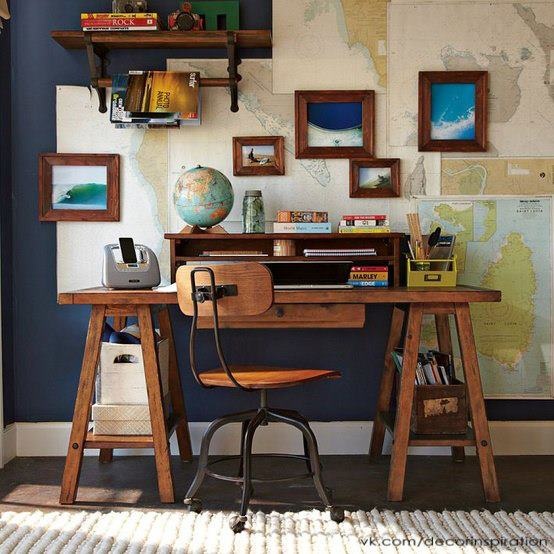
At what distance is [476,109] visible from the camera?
3.33m

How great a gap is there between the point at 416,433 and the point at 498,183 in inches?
45.8

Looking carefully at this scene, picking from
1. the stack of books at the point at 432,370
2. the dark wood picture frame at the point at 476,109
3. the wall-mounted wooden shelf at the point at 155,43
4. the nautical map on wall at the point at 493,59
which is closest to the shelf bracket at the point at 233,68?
the wall-mounted wooden shelf at the point at 155,43

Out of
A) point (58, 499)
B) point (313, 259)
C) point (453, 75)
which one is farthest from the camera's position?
point (453, 75)

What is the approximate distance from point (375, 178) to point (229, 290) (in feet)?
3.70

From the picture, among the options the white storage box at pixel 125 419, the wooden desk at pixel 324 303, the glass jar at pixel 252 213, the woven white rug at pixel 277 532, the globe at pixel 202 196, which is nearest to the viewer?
the woven white rug at pixel 277 532

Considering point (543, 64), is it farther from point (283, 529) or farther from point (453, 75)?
point (283, 529)

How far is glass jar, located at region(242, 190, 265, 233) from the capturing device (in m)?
3.20

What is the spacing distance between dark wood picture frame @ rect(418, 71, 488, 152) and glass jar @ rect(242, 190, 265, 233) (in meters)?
0.73

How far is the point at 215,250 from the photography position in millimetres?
3332

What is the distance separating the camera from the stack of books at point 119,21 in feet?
10.3

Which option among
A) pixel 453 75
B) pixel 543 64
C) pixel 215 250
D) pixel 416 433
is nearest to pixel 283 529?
pixel 416 433

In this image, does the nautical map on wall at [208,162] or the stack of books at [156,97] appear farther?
the nautical map on wall at [208,162]

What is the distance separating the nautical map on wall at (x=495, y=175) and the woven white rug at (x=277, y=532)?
4.60 ft

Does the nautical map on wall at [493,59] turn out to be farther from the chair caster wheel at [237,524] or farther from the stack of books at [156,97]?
the chair caster wheel at [237,524]
